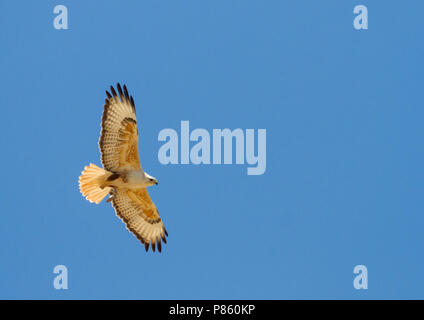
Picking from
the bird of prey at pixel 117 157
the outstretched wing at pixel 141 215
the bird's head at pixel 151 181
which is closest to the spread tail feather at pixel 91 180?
the bird of prey at pixel 117 157

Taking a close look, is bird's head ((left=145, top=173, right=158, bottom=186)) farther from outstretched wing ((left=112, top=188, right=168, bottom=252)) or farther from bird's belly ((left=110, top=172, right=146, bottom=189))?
outstretched wing ((left=112, top=188, right=168, bottom=252))

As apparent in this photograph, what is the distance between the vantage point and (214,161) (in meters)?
12.1

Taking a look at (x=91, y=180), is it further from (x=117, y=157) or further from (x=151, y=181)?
(x=151, y=181)

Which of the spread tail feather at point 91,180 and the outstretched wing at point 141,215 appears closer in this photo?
the spread tail feather at point 91,180

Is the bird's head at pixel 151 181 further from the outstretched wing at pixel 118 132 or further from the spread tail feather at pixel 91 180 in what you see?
the spread tail feather at pixel 91 180

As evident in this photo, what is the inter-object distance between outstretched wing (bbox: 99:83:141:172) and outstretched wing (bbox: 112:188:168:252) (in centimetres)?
72

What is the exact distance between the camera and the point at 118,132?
1095cm

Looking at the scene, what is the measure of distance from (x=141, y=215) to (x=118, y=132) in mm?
1568

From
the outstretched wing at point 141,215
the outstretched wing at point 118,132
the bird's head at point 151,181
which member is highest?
the outstretched wing at point 118,132

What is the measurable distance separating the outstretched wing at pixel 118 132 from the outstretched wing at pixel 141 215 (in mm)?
721

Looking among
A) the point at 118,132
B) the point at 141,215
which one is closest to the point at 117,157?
the point at 118,132

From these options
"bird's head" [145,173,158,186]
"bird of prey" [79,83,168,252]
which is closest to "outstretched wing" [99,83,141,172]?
"bird of prey" [79,83,168,252]

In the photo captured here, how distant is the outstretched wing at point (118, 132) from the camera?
11.0m
